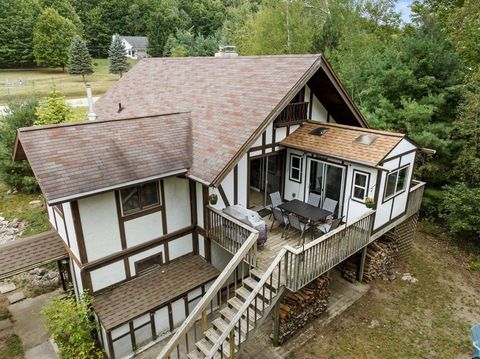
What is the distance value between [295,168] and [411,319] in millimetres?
5875

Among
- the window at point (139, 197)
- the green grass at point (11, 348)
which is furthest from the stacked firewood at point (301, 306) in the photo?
the green grass at point (11, 348)

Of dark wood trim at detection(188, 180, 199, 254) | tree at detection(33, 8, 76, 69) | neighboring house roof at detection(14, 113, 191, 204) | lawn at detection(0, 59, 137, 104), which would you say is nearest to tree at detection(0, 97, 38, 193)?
neighboring house roof at detection(14, 113, 191, 204)

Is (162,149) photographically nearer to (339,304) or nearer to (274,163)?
(274,163)

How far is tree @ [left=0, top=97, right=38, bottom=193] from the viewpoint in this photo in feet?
58.9

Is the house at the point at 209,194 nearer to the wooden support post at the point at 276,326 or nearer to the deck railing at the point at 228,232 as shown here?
the deck railing at the point at 228,232

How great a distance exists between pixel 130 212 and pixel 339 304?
6.97 metres

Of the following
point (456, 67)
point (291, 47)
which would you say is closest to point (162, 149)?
point (456, 67)

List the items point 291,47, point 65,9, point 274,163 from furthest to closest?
point 65,9, point 291,47, point 274,163

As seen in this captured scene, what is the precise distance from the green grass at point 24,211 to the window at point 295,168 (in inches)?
438

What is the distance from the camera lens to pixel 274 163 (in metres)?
12.2

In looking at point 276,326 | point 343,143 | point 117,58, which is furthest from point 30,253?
point 117,58

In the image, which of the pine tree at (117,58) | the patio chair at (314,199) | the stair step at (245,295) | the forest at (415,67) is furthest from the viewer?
the pine tree at (117,58)

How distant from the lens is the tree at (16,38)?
50.8 meters

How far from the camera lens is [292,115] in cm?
1162
